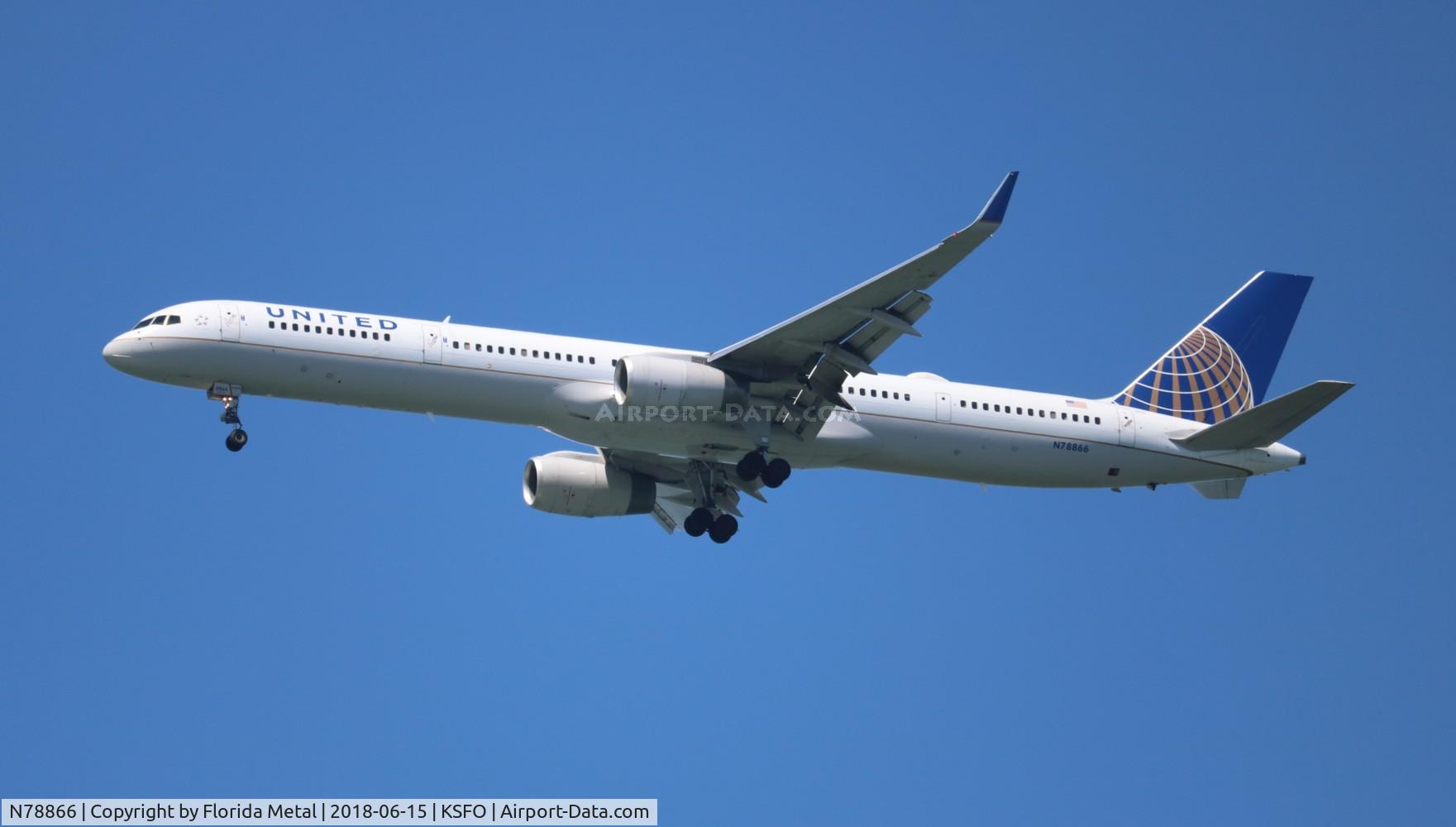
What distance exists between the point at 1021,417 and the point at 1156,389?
5.20 m

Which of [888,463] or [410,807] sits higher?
[888,463]

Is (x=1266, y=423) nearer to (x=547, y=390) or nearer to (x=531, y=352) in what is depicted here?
(x=547, y=390)

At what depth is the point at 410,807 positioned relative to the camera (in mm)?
37094

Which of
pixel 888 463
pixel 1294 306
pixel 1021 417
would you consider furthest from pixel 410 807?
pixel 1294 306

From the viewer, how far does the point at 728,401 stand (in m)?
37.7

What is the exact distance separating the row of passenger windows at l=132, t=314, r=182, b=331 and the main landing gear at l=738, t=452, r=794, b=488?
13046 mm

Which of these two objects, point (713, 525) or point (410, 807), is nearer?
point (410, 807)

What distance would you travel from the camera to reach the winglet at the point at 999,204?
31478 millimetres

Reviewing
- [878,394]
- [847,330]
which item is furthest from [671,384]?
[878,394]

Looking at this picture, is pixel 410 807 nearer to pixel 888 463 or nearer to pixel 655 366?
pixel 655 366

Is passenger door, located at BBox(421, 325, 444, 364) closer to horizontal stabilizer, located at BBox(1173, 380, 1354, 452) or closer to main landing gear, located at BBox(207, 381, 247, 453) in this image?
main landing gear, located at BBox(207, 381, 247, 453)

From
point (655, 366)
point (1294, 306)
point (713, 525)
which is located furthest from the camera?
point (1294, 306)

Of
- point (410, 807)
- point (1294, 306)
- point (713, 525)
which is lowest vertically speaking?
point (410, 807)

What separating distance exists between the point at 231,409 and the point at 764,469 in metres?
12.2
